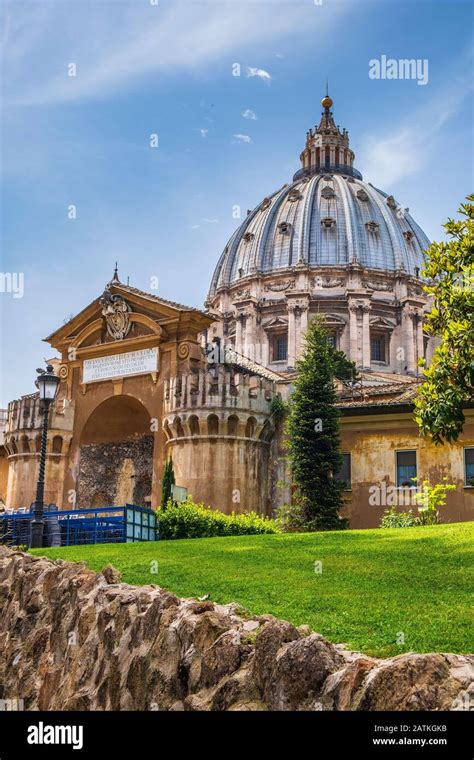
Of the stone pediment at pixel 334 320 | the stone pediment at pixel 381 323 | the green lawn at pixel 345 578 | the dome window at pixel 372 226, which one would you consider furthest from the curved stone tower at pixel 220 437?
the dome window at pixel 372 226

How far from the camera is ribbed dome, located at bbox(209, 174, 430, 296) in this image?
7900 cm

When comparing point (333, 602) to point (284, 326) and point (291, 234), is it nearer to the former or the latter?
point (284, 326)

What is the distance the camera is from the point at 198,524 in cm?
2922

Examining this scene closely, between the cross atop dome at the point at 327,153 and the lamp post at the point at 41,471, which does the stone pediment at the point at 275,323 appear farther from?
the lamp post at the point at 41,471

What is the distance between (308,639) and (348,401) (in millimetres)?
27448

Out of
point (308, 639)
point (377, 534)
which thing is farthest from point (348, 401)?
point (308, 639)

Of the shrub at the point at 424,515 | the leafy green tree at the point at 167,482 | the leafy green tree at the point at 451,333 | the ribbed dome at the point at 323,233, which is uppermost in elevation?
the ribbed dome at the point at 323,233

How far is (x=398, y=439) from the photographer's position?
3375cm

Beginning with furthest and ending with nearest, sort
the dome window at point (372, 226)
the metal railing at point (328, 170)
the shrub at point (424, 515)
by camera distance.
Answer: the metal railing at point (328, 170) → the dome window at point (372, 226) → the shrub at point (424, 515)

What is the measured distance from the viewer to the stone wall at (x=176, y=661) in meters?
7.73
